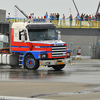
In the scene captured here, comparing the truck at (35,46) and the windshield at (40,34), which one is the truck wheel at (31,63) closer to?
the truck at (35,46)

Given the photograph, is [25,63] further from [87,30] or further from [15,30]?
[87,30]

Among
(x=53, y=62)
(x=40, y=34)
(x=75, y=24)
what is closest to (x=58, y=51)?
(x=53, y=62)

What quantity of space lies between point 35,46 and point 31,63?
103 cm

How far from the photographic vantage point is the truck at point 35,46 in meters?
19.1

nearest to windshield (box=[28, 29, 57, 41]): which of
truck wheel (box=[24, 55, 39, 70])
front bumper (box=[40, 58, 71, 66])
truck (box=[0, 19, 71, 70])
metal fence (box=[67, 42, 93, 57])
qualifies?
truck (box=[0, 19, 71, 70])

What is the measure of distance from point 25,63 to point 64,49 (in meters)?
2.45

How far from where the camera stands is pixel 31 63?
19.5 m

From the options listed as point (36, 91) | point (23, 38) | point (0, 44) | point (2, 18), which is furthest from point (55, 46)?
point (36, 91)

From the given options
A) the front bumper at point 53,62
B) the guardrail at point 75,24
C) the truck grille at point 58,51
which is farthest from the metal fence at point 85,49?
the front bumper at point 53,62

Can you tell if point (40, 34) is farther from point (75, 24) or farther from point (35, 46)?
point (75, 24)

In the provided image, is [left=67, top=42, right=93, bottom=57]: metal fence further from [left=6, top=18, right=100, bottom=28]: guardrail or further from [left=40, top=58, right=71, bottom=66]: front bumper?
[left=40, top=58, right=71, bottom=66]: front bumper

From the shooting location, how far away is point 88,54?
137ft

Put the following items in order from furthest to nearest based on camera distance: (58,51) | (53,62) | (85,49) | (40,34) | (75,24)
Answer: (75,24) < (85,49) < (40,34) < (58,51) < (53,62)

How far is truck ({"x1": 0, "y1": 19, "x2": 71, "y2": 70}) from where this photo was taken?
62.7 ft
